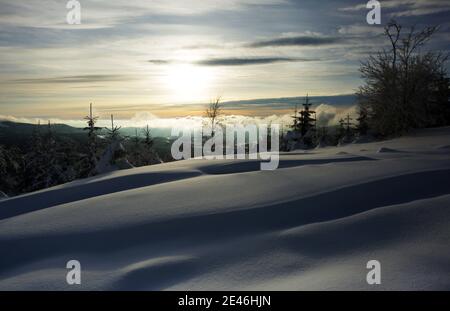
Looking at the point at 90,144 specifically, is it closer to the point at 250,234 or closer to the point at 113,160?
the point at 113,160

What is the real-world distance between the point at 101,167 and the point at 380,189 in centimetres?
1435

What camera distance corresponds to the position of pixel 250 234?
432 centimetres

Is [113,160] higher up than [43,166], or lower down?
higher up

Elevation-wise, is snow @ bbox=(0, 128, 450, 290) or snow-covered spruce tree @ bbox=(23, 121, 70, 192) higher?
snow @ bbox=(0, 128, 450, 290)

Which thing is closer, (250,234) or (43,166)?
(250,234)

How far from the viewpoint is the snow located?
11.0 feet

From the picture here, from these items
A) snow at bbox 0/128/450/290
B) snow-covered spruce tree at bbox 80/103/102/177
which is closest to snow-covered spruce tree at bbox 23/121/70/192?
snow-covered spruce tree at bbox 80/103/102/177

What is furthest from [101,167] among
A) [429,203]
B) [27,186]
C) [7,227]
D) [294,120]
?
[294,120]

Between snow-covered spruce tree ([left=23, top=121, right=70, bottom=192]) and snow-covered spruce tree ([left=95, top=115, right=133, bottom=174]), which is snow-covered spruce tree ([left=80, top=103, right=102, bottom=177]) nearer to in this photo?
snow-covered spruce tree ([left=23, top=121, right=70, bottom=192])

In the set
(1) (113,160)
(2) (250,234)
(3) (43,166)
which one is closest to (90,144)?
(3) (43,166)

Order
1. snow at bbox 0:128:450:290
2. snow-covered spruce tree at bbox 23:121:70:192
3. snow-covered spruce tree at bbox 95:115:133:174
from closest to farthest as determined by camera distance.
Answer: snow at bbox 0:128:450:290 < snow-covered spruce tree at bbox 95:115:133:174 < snow-covered spruce tree at bbox 23:121:70:192

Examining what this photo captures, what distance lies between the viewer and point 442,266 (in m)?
3.15

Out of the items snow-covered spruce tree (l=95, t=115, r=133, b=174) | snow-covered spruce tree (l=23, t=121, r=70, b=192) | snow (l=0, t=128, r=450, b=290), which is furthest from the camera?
snow-covered spruce tree (l=23, t=121, r=70, b=192)
